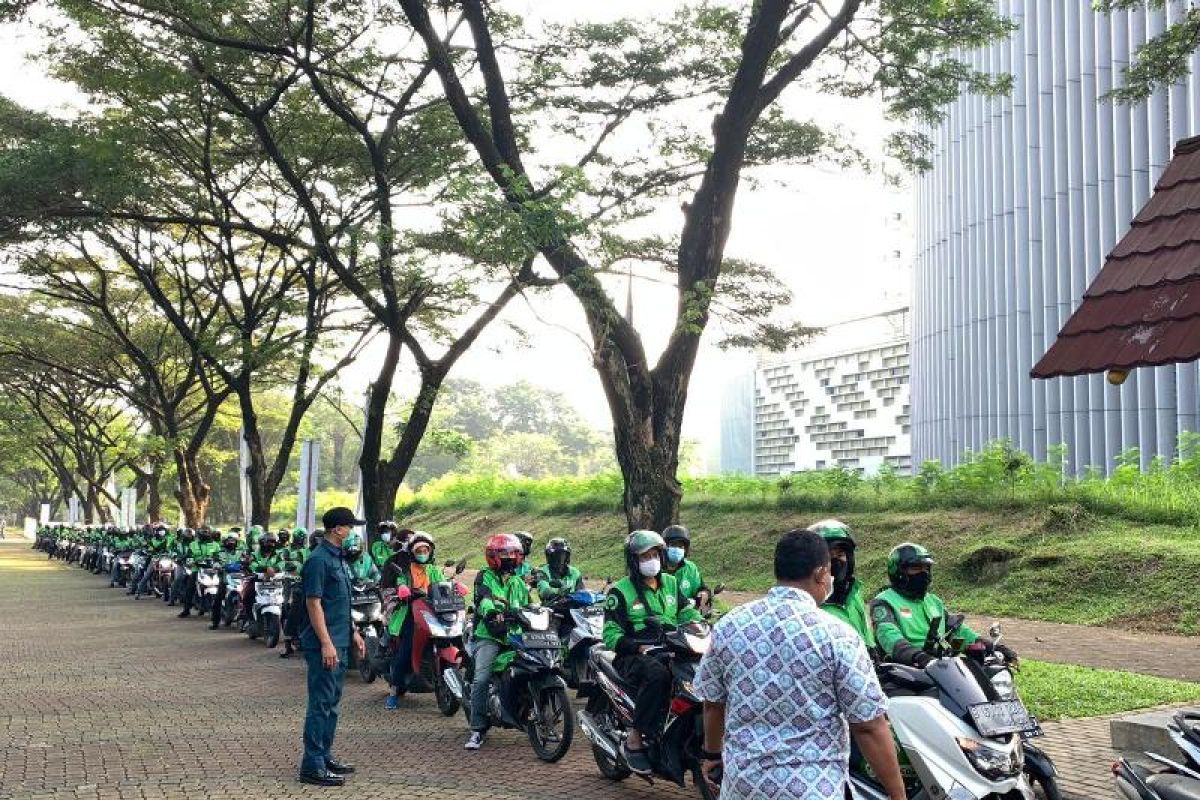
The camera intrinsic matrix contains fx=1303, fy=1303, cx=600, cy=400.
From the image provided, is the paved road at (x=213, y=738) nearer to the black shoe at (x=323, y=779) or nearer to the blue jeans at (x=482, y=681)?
the black shoe at (x=323, y=779)

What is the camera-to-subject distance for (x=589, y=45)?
17281mm

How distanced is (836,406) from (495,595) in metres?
41.1

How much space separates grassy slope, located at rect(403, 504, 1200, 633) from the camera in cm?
1570

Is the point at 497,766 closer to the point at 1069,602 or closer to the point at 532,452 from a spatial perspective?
the point at 1069,602

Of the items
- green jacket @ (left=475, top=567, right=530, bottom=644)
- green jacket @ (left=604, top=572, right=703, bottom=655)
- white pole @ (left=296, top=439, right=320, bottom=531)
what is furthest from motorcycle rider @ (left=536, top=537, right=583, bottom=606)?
white pole @ (left=296, top=439, right=320, bottom=531)

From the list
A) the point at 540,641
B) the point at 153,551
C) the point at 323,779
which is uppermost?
the point at 540,641

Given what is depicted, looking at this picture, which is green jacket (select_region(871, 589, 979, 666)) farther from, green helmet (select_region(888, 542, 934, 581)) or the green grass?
the green grass

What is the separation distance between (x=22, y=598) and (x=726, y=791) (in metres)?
28.9

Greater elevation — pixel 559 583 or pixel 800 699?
pixel 800 699

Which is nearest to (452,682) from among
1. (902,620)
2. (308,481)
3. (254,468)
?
(902,620)

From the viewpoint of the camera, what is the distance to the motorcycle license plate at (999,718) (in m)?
5.82

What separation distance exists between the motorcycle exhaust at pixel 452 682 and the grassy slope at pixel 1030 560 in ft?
27.3

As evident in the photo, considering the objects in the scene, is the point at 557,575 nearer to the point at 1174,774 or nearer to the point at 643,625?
the point at 643,625

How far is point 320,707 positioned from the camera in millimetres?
8312
